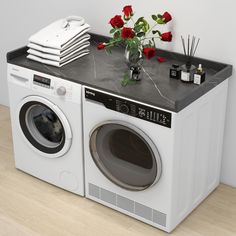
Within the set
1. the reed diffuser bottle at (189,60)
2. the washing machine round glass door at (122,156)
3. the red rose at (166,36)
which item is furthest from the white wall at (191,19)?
the washing machine round glass door at (122,156)

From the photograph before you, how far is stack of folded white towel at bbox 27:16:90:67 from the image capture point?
370 cm

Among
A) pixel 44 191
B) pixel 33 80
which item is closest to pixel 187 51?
pixel 33 80

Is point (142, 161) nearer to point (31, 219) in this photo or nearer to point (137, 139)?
point (137, 139)

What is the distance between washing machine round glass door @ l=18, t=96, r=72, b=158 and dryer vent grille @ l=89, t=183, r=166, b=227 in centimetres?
33

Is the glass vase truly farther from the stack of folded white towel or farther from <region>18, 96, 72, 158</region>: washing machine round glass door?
<region>18, 96, 72, 158</region>: washing machine round glass door

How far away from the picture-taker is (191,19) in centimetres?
360

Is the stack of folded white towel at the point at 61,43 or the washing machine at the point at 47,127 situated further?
the stack of folded white towel at the point at 61,43

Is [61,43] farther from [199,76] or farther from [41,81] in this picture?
[199,76]

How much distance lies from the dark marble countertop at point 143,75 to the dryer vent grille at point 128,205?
678mm

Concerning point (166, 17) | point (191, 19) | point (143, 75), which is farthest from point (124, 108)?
point (191, 19)

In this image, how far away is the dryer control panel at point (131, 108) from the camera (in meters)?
3.15

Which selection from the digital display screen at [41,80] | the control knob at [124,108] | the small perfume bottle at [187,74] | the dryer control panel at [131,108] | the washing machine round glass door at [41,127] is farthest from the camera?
the washing machine round glass door at [41,127]

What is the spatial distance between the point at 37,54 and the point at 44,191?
0.89 m

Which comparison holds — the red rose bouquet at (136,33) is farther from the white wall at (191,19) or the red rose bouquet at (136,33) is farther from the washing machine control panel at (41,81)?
the washing machine control panel at (41,81)
